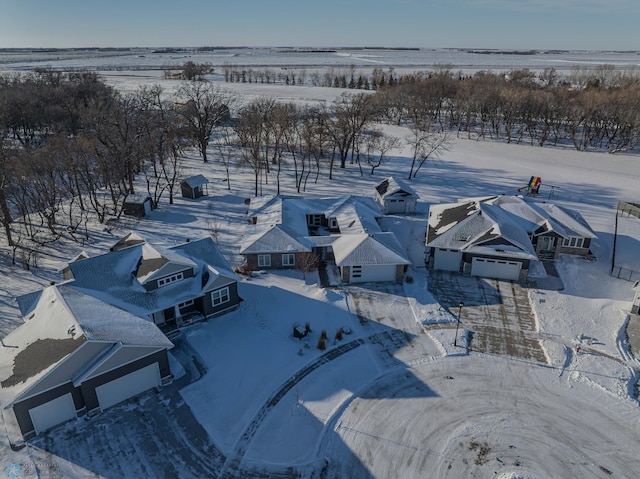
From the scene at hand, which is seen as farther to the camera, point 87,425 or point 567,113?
point 567,113

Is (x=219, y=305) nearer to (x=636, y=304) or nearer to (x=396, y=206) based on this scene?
(x=396, y=206)

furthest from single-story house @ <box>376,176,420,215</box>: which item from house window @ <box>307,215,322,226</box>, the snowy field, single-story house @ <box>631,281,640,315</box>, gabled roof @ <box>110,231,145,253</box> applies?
gabled roof @ <box>110,231,145,253</box>

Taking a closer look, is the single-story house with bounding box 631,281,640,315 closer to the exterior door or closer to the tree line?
the exterior door

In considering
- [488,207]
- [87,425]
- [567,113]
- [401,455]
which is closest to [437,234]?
[488,207]

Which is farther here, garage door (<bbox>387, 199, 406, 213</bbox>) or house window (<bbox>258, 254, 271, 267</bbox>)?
garage door (<bbox>387, 199, 406, 213</bbox>)

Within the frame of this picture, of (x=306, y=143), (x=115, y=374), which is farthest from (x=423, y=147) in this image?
(x=115, y=374)

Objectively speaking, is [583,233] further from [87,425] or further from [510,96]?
[510,96]
